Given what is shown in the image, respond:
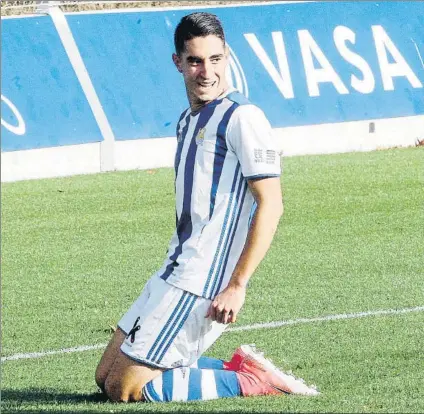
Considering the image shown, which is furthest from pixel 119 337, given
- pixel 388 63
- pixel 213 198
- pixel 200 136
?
pixel 388 63

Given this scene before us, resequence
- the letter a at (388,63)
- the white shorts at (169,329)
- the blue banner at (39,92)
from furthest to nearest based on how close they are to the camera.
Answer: the letter a at (388,63), the blue banner at (39,92), the white shorts at (169,329)

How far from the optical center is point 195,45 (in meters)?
5.33

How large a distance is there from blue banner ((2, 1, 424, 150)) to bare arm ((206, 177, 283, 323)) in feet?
29.8

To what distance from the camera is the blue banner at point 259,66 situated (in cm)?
1441

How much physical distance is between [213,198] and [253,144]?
1.10ft

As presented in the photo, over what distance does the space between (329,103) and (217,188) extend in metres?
11.1

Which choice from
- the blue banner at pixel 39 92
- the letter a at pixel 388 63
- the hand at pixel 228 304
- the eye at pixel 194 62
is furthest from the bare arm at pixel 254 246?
the letter a at pixel 388 63

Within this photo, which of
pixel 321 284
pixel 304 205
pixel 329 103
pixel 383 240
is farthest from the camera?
pixel 329 103

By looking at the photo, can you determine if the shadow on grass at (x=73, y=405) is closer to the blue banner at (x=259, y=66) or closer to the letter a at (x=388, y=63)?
the blue banner at (x=259, y=66)

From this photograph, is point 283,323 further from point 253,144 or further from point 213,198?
point 253,144

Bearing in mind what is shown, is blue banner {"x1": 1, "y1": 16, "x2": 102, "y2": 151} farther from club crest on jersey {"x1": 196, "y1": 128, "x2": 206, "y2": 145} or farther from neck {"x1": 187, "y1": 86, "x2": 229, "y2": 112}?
club crest on jersey {"x1": 196, "y1": 128, "x2": 206, "y2": 145}

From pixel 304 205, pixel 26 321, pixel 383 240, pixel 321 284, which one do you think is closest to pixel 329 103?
pixel 304 205

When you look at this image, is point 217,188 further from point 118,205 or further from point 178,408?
point 118,205

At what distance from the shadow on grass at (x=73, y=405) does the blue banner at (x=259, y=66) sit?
836 centimetres
